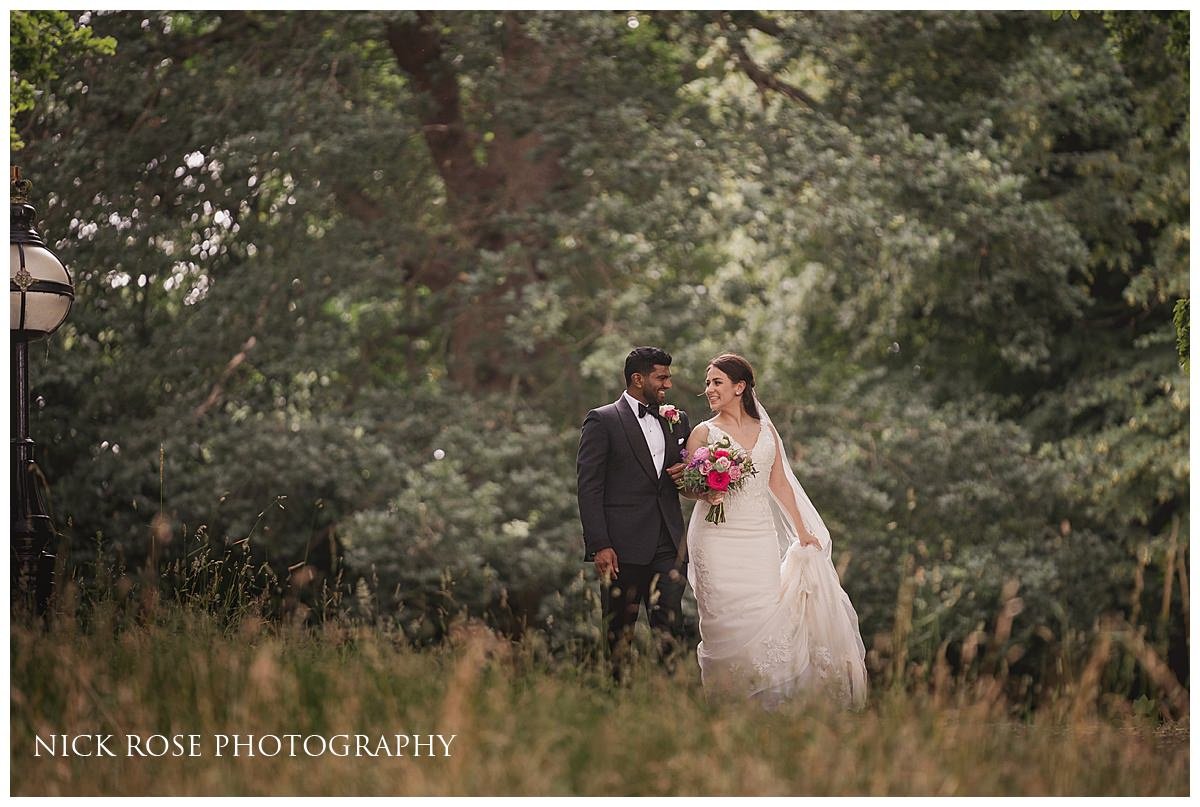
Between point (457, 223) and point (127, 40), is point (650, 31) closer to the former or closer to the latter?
point (457, 223)

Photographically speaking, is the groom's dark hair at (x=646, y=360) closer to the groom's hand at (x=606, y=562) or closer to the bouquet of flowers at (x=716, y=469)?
the bouquet of flowers at (x=716, y=469)

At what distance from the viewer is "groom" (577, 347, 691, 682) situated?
6.64 m

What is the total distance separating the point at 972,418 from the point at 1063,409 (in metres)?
1.84

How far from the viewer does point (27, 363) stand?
637 cm

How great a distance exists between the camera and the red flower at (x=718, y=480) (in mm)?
6594

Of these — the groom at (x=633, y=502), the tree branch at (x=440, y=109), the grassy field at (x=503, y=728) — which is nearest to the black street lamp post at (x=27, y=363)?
the grassy field at (x=503, y=728)

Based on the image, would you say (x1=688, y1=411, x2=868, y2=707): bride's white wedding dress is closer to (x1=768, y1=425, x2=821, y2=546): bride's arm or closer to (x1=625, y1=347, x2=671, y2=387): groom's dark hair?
(x1=768, y1=425, x2=821, y2=546): bride's arm

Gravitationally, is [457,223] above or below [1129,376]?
above

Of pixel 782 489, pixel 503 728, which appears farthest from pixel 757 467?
pixel 503 728

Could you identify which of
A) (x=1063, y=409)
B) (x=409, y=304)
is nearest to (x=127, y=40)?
(x=409, y=304)

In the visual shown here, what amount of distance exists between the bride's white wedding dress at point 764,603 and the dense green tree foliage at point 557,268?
398 centimetres

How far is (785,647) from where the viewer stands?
267 inches

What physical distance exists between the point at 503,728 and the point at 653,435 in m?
2.51

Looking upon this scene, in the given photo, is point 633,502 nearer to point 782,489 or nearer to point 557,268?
point 782,489
